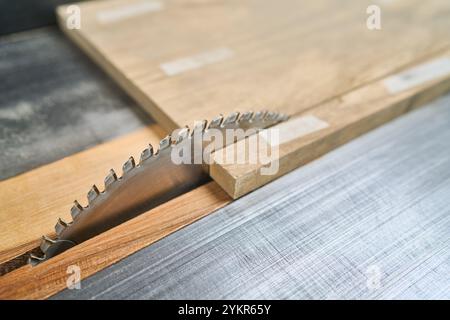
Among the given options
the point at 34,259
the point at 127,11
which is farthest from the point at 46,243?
the point at 127,11

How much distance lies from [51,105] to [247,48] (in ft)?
2.00

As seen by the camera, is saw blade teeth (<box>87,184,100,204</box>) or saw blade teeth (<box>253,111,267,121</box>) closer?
saw blade teeth (<box>87,184,100,204</box>)

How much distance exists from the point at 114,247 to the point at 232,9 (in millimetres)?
1032

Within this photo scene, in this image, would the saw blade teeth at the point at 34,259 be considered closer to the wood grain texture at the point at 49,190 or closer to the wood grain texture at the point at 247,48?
the wood grain texture at the point at 49,190

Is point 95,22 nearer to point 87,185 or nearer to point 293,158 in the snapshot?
point 87,185

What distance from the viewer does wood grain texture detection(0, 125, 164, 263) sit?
32.1 inches

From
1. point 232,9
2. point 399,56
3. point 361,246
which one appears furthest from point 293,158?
point 232,9

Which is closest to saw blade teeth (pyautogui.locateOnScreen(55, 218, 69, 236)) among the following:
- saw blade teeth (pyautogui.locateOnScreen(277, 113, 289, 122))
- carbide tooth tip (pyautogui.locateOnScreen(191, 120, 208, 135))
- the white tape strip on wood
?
carbide tooth tip (pyautogui.locateOnScreen(191, 120, 208, 135))

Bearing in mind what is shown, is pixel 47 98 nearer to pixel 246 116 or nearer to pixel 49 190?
pixel 49 190

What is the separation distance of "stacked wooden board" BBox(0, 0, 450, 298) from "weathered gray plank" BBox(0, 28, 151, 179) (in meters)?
0.05

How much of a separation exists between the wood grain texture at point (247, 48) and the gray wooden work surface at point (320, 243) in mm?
238

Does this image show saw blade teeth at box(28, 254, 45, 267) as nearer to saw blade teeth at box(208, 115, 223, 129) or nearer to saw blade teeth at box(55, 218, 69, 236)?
saw blade teeth at box(55, 218, 69, 236)

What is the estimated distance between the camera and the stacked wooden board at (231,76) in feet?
2.84

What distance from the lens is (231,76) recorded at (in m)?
1.16
